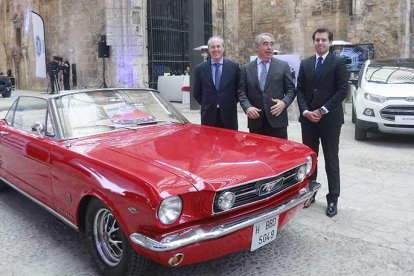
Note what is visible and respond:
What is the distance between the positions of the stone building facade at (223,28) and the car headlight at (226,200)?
15.8m

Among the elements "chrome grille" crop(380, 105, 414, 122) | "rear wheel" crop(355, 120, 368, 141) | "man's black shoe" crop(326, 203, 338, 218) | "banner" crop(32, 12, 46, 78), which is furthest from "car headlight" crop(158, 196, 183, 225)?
"banner" crop(32, 12, 46, 78)

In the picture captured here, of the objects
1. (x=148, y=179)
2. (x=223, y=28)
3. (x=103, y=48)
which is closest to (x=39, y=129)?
(x=148, y=179)

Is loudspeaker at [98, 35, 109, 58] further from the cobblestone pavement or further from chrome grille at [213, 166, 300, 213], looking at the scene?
chrome grille at [213, 166, 300, 213]

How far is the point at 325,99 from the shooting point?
446 cm

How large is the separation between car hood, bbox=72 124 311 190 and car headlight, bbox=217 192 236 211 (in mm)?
75

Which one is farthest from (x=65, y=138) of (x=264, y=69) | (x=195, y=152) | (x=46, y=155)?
(x=264, y=69)

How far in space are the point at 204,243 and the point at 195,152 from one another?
89cm

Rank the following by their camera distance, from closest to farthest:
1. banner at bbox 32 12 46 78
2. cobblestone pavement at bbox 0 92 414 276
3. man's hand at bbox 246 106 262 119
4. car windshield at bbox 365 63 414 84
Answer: cobblestone pavement at bbox 0 92 414 276
man's hand at bbox 246 106 262 119
car windshield at bbox 365 63 414 84
banner at bbox 32 12 46 78

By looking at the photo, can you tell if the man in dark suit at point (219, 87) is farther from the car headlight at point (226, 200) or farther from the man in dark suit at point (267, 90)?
the car headlight at point (226, 200)

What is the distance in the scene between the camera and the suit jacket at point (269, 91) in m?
4.72

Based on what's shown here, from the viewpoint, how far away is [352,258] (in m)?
3.57

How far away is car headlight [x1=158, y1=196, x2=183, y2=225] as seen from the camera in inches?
106

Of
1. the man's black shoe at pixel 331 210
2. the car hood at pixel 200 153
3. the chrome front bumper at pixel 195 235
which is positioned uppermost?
the car hood at pixel 200 153

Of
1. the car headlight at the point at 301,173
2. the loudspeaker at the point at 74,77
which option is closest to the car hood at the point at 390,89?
the car headlight at the point at 301,173
